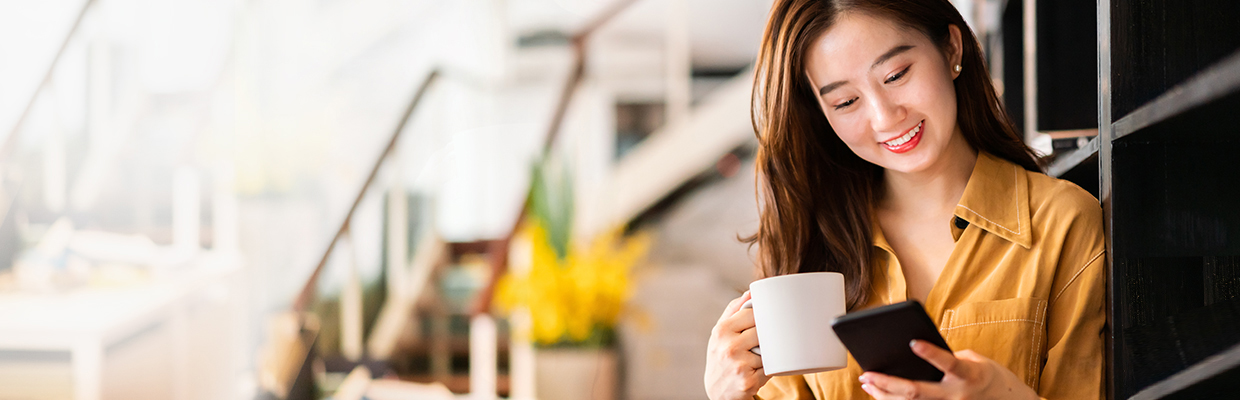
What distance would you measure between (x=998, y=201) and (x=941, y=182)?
12 centimetres

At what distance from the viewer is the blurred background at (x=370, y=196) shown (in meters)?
2.90

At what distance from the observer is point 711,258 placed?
4195 millimetres

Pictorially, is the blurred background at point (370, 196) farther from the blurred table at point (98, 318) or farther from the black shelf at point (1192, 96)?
the black shelf at point (1192, 96)

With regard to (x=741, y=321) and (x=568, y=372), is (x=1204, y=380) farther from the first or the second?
(x=568, y=372)

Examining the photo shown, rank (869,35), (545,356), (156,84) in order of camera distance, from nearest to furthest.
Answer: (869,35)
(156,84)
(545,356)

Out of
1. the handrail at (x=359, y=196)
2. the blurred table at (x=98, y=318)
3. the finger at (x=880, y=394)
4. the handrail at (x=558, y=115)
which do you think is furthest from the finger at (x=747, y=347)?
the handrail at (x=359, y=196)

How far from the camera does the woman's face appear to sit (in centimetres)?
90

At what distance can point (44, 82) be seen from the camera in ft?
9.34

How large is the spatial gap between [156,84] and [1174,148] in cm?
353

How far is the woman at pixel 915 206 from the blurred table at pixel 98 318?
2.75m

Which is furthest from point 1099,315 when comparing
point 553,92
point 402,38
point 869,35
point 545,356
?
point 402,38

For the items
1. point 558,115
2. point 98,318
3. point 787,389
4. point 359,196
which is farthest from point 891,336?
point 359,196

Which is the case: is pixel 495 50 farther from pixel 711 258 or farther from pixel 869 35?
pixel 869 35

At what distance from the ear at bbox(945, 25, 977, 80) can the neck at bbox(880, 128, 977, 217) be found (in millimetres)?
84
